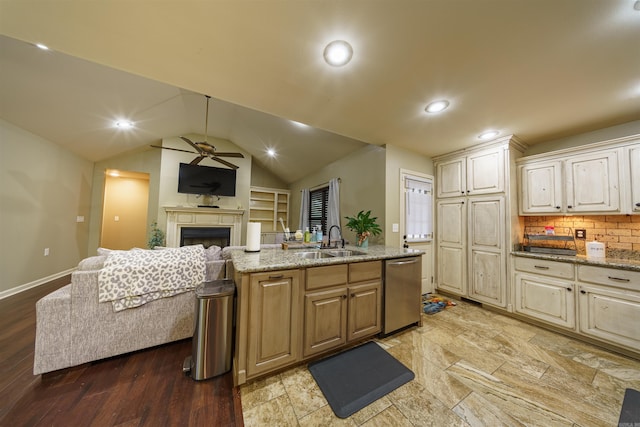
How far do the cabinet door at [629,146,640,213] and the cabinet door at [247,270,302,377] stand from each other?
3.56 metres

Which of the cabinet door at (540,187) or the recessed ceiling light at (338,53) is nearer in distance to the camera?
the recessed ceiling light at (338,53)

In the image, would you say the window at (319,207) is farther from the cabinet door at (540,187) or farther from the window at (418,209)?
the cabinet door at (540,187)

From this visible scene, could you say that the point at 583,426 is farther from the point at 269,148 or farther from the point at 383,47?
the point at 269,148

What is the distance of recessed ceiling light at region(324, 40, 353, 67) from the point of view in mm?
1445

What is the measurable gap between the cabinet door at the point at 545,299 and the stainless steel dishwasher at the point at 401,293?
1.45 m

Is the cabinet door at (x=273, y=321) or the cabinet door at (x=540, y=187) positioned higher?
the cabinet door at (x=540, y=187)

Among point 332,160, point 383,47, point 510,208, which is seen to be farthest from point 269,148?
point 510,208

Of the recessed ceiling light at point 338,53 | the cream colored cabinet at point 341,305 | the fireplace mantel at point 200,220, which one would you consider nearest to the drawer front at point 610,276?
the cream colored cabinet at point 341,305

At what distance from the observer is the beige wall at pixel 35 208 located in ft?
9.61

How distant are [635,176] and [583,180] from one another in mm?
Result: 340

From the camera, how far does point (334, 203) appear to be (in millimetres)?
4129

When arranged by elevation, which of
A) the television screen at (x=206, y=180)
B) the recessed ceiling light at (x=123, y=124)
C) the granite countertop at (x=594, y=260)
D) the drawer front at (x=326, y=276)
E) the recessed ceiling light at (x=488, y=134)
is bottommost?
the drawer front at (x=326, y=276)

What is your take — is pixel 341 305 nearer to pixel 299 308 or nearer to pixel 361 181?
pixel 299 308

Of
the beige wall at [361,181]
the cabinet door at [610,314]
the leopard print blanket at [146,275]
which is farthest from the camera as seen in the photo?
the beige wall at [361,181]
